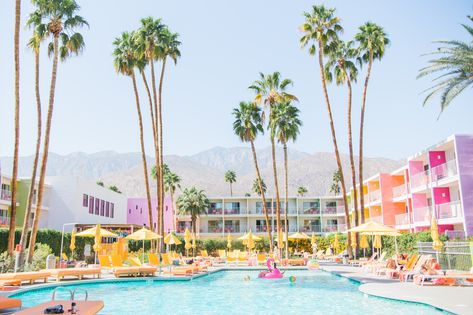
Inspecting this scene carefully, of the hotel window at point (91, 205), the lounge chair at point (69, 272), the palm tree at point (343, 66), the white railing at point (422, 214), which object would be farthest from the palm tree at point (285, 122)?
the lounge chair at point (69, 272)

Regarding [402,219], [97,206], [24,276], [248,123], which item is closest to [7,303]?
[24,276]

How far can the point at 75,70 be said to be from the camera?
83.0 ft

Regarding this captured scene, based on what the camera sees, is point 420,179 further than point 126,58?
Yes

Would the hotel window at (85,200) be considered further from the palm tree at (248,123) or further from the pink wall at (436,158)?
the pink wall at (436,158)

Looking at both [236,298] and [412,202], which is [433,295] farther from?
[412,202]

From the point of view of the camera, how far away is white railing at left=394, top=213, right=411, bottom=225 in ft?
114

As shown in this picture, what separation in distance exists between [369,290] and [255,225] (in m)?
45.0

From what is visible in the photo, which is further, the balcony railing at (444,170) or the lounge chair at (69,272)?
the balcony railing at (444,170)

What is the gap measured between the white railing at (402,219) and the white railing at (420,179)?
10.4ft

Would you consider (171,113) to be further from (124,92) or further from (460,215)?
(460,215)

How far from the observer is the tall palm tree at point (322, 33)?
2967cm

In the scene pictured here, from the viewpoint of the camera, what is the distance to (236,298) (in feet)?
45.2

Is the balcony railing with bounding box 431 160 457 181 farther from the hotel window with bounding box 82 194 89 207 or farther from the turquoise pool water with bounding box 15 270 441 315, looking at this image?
the hotel window with bounding box 82 194 89 207

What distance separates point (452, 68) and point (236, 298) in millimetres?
13085
